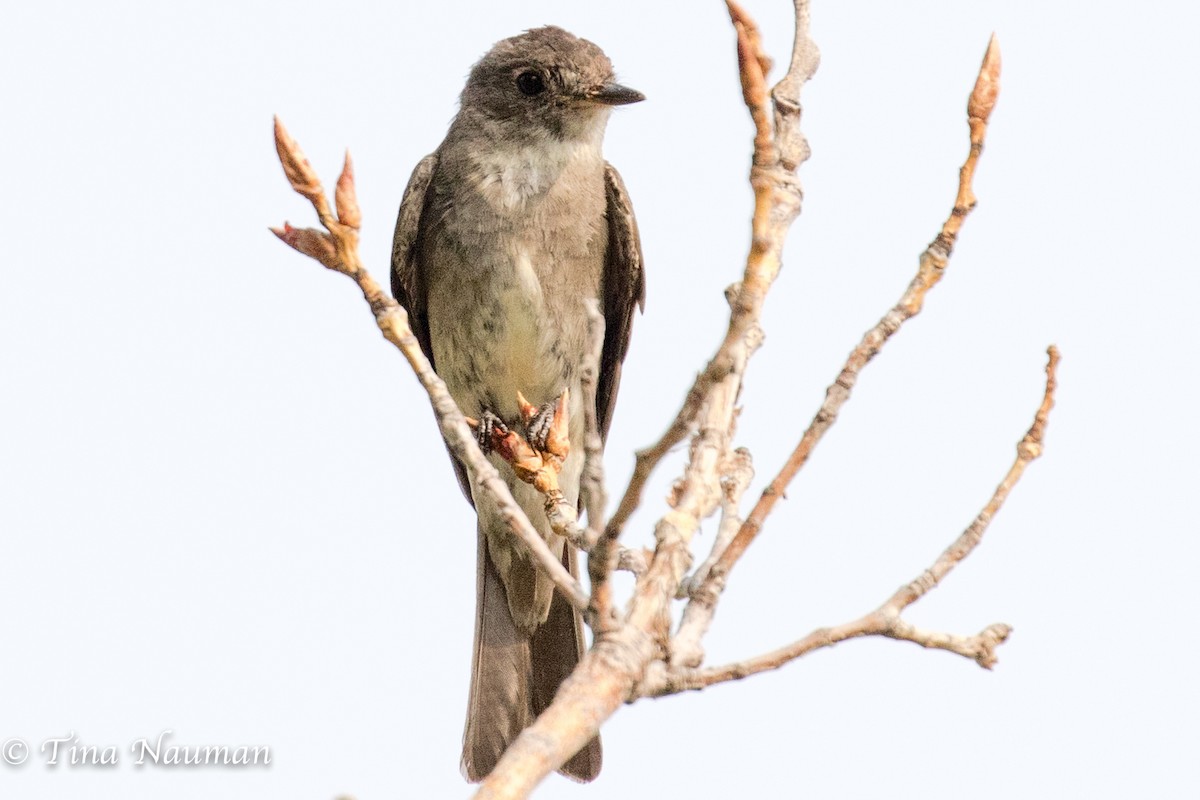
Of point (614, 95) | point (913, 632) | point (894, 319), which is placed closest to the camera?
point (913, 632)

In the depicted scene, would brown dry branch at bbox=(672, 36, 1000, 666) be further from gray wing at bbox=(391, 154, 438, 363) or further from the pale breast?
gray wing at bbox=(391, 154, 438, 363)

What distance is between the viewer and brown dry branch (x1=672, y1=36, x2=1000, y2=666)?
3061mm

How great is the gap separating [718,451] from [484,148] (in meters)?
4.41

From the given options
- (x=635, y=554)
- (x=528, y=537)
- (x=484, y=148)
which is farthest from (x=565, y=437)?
(x=484, y=148)

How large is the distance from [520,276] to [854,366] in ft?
13.9

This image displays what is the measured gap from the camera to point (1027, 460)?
3.33 metres

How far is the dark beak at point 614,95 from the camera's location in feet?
23.6

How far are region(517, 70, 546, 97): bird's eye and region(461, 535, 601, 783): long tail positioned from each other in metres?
2.42

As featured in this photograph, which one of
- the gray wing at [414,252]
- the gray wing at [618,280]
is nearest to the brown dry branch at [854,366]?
the gray wing at [618,280]

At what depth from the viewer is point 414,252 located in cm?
781

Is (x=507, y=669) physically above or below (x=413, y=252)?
below

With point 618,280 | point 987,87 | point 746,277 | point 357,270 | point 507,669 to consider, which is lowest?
point 507,669

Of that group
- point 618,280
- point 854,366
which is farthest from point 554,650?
point 854,366

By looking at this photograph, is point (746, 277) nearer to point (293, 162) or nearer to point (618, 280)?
point (293, 162)
